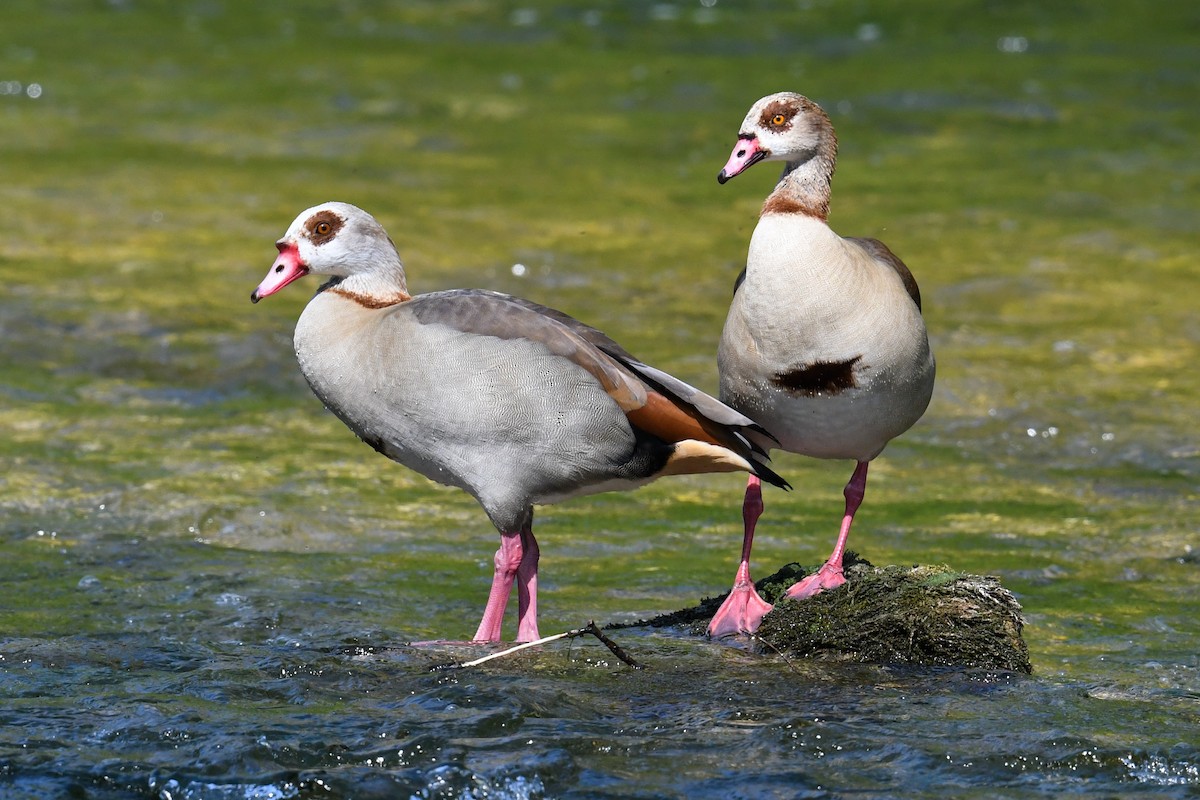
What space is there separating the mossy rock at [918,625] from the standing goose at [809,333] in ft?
0.79

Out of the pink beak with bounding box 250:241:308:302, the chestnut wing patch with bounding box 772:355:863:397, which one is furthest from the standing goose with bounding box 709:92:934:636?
the pink beak with bounding box 250:241:308:302

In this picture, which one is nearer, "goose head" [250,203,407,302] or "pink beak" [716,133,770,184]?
"goose head" [250,203,407,302]

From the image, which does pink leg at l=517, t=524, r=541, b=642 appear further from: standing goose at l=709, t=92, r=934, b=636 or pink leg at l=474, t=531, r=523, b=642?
standing goose at l=709, t=92, r=934, b=636

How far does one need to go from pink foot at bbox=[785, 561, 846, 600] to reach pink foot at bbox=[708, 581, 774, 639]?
6.8 inches

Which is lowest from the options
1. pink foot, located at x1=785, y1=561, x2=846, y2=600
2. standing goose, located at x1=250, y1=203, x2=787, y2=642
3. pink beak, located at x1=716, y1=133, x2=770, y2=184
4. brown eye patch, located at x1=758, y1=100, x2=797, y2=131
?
pink foot, located at x1=785, y1=561, x2=846, y2=600

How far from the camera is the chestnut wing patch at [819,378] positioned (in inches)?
264

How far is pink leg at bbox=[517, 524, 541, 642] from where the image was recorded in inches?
278

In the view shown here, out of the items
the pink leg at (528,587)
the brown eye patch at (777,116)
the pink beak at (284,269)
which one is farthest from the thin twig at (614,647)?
the brown eye patch at (777,116)

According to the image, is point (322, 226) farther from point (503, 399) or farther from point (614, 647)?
point (614, 647)

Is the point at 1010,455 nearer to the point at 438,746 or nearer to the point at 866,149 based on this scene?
the point at 438,746

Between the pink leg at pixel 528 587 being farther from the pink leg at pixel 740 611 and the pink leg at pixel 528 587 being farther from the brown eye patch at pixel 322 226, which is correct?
the brown eye patch at pixel 322 226

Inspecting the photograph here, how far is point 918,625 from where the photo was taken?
654cm

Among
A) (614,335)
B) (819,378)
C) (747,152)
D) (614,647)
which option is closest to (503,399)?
(614,647)

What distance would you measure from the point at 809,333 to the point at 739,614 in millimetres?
1205
